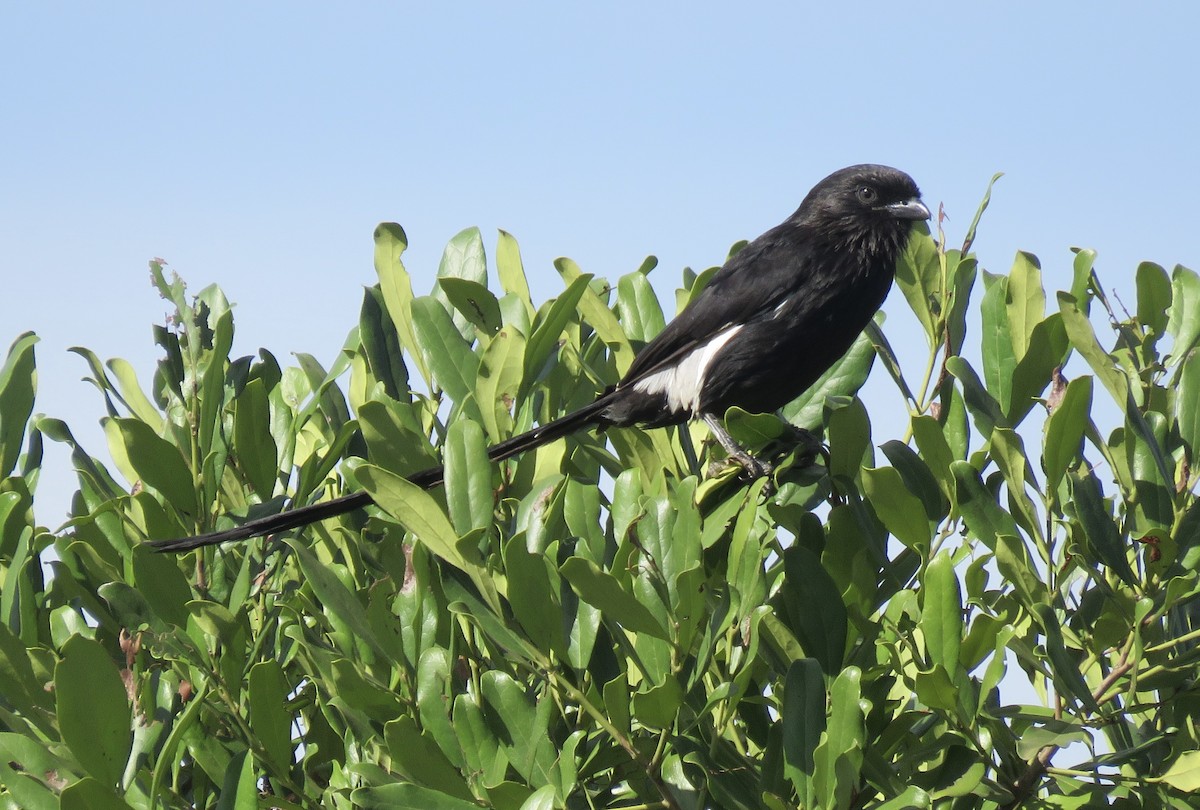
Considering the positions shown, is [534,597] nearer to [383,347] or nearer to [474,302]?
[474,302]

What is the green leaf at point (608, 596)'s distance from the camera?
1.68 m

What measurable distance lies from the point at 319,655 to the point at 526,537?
0.39 m

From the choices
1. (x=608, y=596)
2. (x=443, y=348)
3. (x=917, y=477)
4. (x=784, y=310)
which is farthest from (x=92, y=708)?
(x=784, y=310)

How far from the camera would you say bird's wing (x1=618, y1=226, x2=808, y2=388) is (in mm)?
3809

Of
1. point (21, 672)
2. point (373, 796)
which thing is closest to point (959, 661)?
point (373, 796)

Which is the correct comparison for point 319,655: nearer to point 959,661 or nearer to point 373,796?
point 373,796

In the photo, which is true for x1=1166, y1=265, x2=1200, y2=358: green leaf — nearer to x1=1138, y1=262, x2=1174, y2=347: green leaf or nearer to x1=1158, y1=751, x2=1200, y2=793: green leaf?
x1=1138, y1=262, x2=1174, y2=347: green leaf

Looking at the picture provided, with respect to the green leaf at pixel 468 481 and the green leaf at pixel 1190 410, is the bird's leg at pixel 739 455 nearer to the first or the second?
the green leaf at pixel 468 481

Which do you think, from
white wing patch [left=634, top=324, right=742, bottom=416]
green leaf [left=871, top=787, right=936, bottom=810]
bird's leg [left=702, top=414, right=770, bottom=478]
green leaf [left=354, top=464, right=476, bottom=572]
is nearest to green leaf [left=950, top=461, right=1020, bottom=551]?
bird's leg [left=702, top=414, right=770, bottom=478]

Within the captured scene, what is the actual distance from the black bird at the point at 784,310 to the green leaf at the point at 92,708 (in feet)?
5.10

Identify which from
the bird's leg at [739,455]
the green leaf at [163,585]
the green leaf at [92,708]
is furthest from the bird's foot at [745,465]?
the green leaf at [92,708]

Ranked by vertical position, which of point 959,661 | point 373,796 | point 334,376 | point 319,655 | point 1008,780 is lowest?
point 1008,780

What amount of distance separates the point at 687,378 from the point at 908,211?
1.28m

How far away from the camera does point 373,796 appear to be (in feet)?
5.61
